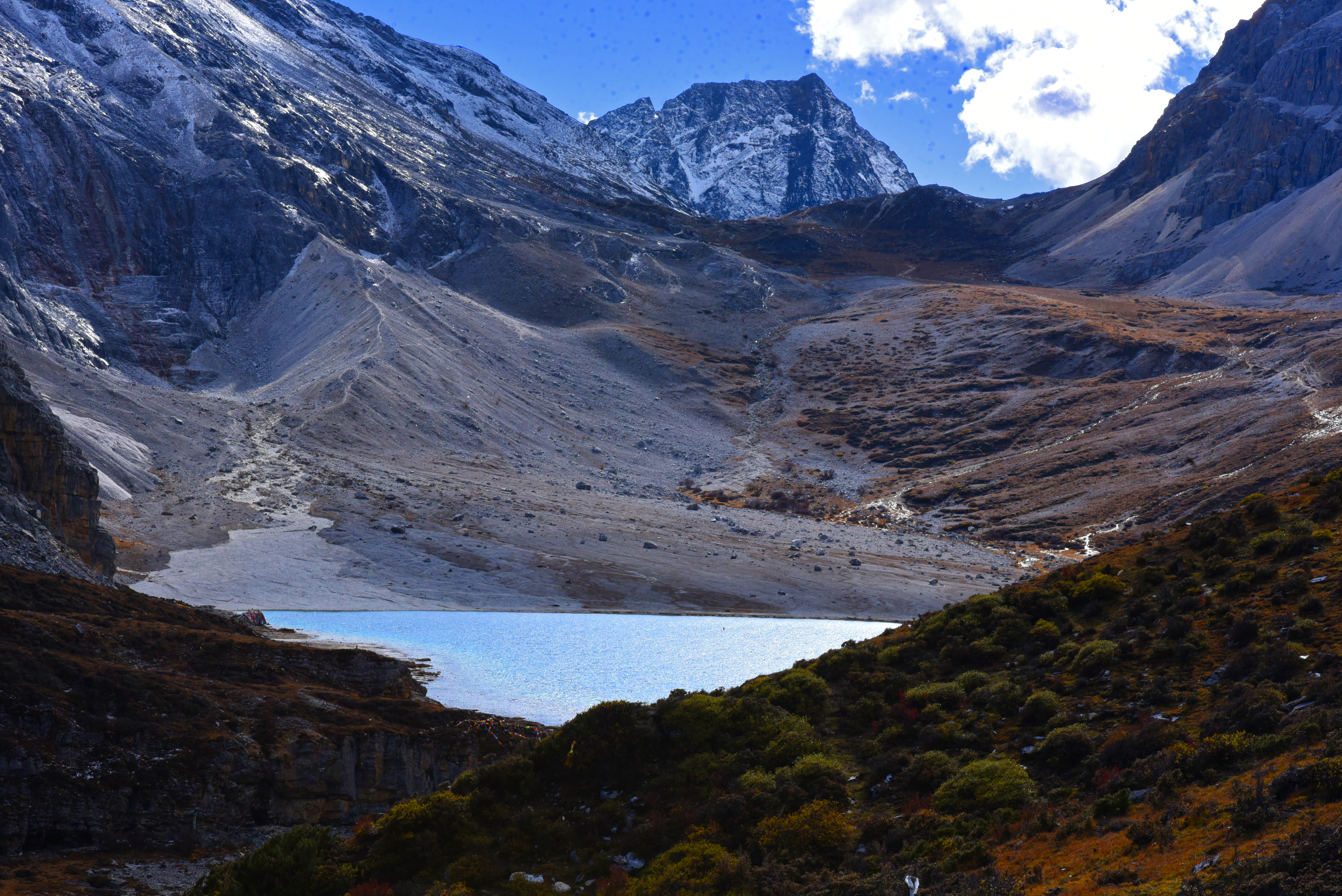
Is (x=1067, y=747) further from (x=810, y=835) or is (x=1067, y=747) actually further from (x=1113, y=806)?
(x=810, y=835)

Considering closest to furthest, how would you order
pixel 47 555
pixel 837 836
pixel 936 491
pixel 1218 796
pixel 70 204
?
pixel 1218 796
pixel 837 836
pixel 47 555
pixel 936 491
pixel 70 204

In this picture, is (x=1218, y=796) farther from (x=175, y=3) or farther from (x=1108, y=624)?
(x=175, y=3)

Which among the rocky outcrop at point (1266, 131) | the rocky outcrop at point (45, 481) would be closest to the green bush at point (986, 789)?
the rocky outcrop at point (45, 481)

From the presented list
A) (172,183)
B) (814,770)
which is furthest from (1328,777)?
(172,183)

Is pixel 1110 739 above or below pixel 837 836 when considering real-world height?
above

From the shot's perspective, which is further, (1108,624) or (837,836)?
(1108,624)

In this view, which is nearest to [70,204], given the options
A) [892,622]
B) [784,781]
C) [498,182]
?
[498,182]

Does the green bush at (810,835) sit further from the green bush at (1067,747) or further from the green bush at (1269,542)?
the green bush at (1269,542)

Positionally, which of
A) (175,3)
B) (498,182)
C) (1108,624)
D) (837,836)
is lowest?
(837,836)
